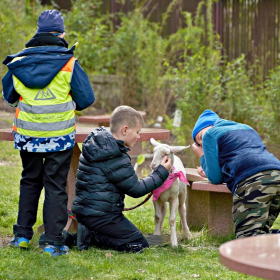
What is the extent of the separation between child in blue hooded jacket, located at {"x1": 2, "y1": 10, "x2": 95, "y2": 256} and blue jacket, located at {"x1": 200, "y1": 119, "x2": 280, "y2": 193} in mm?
999

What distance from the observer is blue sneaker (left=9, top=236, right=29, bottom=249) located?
12.4 ft

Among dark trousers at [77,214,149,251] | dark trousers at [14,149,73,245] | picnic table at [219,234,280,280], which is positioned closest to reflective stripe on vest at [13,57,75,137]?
dark trousers at [14,149,73,245]

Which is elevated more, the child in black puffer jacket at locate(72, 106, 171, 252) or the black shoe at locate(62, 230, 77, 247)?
the child in black puffer jacket at locate(72, 106, 171, 252)

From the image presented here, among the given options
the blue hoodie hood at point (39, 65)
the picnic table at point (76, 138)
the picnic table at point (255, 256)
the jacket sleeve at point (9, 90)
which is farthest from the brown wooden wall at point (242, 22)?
the picnic table at point (255, 256)

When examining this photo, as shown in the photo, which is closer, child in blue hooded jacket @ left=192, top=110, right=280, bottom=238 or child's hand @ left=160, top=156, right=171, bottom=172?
child in blue hooded jacket @ left=192, top=110, right=280, bottom=238

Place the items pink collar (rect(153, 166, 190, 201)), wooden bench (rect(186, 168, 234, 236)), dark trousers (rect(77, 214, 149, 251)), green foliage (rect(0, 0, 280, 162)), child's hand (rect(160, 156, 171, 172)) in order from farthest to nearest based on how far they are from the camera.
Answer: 1. green foliage (rect(0, 0, 280, 162))
2. wooden bench (rect(186, 168, 234, 236))
3. pink collar (rect(153, 166, 190, 201))
4. child's hand (rect(160, 156, 171, 172))
5. dark trousers (rect(77, 214, 149, 251))

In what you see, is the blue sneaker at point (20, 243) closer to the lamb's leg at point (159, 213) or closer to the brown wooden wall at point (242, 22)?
the lamb's leg at point (159, 213)

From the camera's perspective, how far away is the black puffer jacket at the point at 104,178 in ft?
12.6

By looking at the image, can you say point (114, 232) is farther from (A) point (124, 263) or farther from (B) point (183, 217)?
(B) point (183, 217)

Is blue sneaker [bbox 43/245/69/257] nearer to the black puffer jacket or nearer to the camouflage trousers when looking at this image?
the black puffer jacket

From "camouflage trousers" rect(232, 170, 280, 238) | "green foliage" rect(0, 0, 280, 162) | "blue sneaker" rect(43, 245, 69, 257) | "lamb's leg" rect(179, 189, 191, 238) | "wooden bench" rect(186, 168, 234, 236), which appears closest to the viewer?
"camouflage trousers" rect(232, 170, 280, 238)

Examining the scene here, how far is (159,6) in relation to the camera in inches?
494

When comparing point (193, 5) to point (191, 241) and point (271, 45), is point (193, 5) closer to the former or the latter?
point (271, 45)

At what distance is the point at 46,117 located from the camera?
12.0 feet
